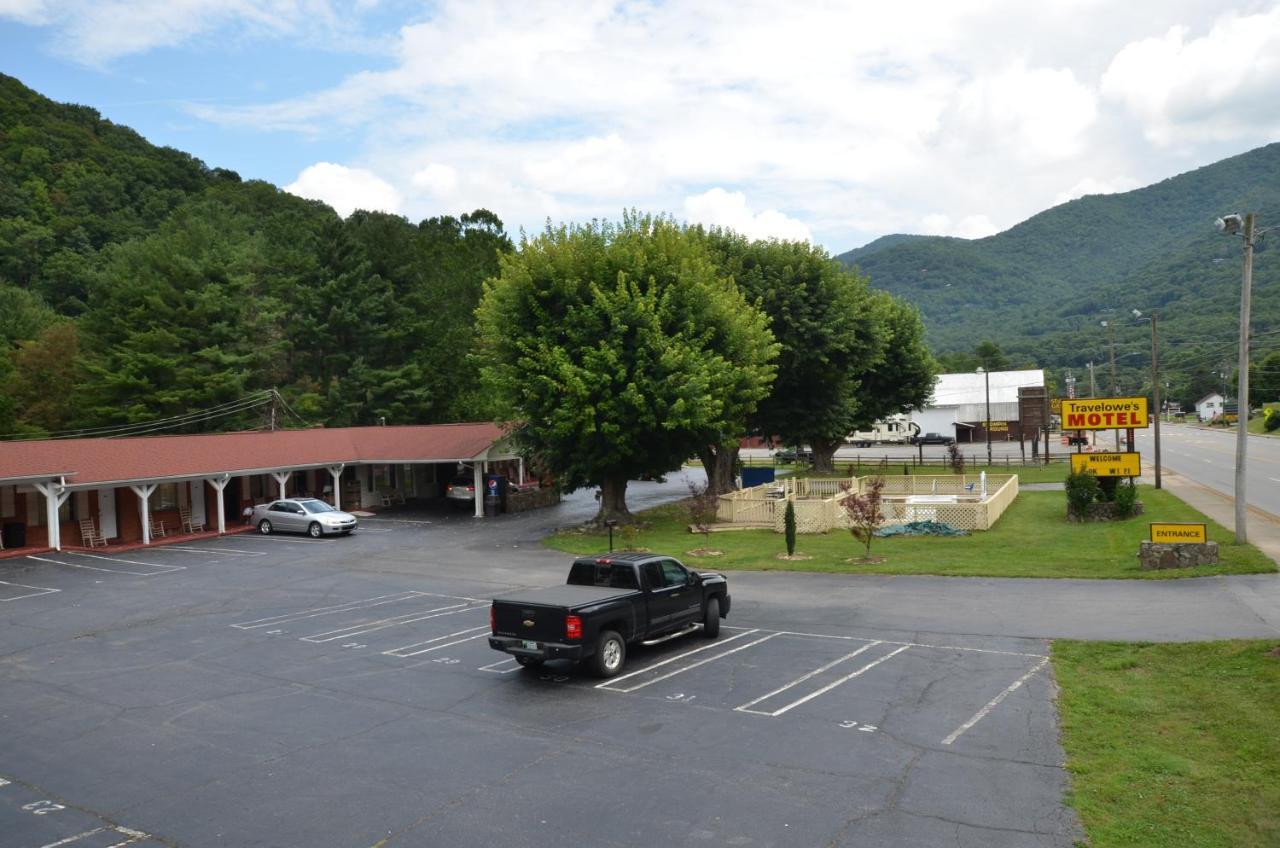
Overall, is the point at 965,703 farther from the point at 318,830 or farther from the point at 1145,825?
the point at 318,830

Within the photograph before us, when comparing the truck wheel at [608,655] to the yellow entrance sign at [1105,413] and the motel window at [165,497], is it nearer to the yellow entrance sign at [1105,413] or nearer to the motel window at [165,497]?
the yellow entrance sign at [1105,413]

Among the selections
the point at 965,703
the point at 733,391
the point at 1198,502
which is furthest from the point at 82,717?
the point at 1198,502

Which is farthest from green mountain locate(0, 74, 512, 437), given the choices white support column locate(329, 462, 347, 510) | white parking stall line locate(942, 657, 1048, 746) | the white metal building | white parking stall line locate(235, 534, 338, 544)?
the white metal building

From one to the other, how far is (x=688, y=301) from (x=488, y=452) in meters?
12.8

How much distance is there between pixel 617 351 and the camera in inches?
1297

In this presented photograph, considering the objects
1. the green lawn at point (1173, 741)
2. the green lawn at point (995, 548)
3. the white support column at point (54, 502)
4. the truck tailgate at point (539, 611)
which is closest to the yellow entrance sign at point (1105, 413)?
the green lawn at point (995, 548)

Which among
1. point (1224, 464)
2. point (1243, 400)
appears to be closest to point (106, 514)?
point (1243, 400)

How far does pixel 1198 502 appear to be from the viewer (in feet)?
113

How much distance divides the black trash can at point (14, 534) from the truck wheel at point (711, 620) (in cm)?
2737

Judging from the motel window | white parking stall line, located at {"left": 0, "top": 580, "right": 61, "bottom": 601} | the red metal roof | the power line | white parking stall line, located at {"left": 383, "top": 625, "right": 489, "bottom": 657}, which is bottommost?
white parking stall line, located at {"left": 383, "top": 625, "right": 489, "bottom": 657}

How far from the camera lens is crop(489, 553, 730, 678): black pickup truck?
46.2 ft

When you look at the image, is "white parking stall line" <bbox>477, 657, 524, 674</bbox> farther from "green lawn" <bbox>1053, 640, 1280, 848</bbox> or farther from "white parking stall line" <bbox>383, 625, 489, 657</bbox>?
"green lawn" <bbox>1053, 640, 1280, 848</bbox>

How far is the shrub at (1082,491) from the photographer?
31.6 meters

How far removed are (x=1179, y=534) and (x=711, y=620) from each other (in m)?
12.6
